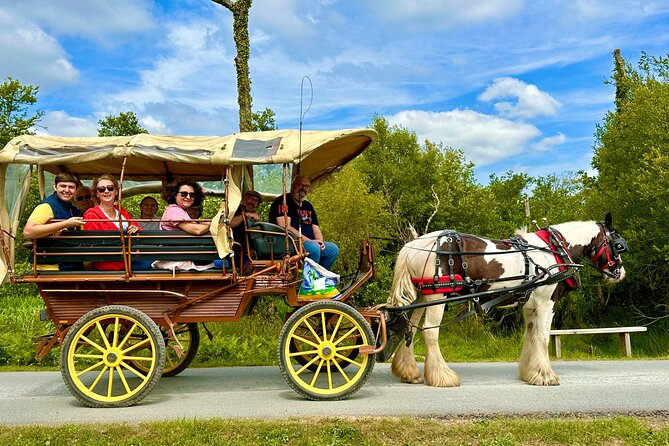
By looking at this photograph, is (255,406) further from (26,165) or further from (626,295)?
(626,295)

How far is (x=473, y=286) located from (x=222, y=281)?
2.82 metres

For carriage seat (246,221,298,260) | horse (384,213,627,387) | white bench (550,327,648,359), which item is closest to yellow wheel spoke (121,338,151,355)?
carriage seat (246,221,298,260)

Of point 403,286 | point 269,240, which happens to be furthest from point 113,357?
point 403,286

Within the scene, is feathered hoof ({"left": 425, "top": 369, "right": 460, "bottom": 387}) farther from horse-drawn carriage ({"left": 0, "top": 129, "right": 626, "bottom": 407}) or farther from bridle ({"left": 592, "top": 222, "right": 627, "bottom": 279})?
bridle ({"left": 592, "top": 222, "right": 627, "bottom": 279})

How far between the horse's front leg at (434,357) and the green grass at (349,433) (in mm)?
1685

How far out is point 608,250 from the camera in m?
7.73

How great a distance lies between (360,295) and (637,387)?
10285 millimetres

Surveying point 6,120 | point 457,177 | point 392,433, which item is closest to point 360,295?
point 457,177

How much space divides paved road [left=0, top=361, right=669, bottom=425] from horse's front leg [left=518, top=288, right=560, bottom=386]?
185mm

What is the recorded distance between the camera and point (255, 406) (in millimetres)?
5945

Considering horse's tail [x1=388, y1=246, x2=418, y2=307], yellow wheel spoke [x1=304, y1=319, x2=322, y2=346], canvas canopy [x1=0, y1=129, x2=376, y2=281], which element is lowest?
yellow wheel spoke [x1=304, y1=319, x2=322, y2=346]

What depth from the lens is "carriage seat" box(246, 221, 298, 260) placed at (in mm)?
6441

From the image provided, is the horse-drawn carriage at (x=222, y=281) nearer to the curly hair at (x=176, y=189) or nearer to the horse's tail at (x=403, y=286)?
the horse's tail at (x=403, y=286)

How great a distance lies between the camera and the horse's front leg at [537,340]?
710 cm
